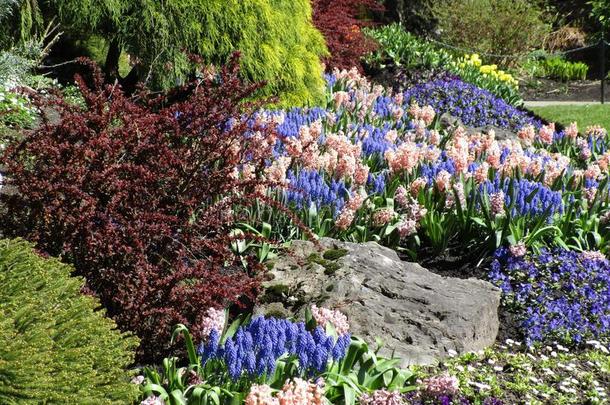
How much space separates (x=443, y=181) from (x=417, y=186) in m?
0.17

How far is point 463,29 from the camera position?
708 inches

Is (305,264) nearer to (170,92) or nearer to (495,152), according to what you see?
(170,92)

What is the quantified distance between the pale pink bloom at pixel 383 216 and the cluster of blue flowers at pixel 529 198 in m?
0.67

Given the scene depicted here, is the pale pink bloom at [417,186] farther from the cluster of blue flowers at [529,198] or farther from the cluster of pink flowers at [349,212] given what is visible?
the cluster of pink flowers at [349,212]

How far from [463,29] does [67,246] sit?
598 inches

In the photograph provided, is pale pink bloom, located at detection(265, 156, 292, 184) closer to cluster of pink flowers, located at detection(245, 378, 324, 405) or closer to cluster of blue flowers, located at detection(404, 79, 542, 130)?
cluster of pink flowers, located at detection(245, 378, 324, 405)

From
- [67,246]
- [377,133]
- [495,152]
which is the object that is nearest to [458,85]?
[377,133]

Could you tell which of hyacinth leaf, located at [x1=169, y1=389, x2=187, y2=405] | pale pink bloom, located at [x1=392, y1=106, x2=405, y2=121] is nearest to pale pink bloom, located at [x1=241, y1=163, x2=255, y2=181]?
hyacinth leaf, located at [x1=169, y1=389, x2=187, y2=405]

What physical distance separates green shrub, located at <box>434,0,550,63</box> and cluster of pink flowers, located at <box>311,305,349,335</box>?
14.4 m

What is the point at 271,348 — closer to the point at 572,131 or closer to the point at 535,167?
the point at 535,167

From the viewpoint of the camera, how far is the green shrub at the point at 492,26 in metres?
17.6

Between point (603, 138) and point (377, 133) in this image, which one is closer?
point (377, 133)

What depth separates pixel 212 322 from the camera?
383 cm

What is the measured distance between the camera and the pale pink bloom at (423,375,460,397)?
3.49 m
